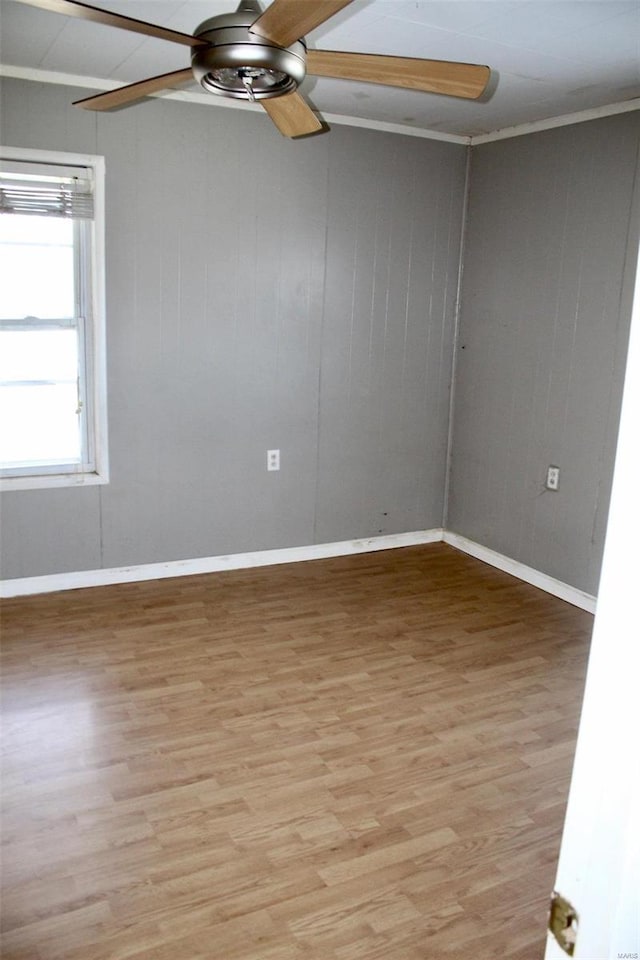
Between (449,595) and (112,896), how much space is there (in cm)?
238

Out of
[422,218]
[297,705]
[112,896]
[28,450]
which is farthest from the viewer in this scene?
[422,218]

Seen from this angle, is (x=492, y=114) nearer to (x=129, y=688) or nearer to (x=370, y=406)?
(x=370, y=406)

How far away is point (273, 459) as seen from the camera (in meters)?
4.15

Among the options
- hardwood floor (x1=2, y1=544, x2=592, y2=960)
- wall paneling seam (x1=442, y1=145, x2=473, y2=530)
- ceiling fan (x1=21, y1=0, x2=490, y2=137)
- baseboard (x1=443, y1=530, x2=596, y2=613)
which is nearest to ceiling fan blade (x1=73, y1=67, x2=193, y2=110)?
ceiling fan (x1=21, y1=0, x2=490, y2=137)

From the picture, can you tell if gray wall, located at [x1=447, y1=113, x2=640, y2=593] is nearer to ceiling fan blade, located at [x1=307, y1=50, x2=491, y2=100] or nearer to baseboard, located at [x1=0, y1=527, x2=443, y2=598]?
baseboard, located at [x1=0, y1=527, x2=443, y2=598]

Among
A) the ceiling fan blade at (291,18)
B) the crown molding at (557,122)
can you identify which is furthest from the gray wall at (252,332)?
the ceiling fan blade at (291,18)

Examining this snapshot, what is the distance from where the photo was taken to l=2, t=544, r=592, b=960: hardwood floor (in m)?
1.85

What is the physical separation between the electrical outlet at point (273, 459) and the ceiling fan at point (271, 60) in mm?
2107

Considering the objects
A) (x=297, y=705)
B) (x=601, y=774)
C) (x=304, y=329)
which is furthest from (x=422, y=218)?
(x=601, y=774)

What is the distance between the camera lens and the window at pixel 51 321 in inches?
134

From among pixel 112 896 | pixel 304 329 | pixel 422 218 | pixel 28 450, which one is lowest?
pixel 112 896

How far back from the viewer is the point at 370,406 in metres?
4.37

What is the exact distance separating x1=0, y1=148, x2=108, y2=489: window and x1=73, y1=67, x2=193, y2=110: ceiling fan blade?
1116 millimetres

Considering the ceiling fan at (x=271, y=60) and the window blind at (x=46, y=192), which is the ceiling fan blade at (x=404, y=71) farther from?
the window blind at (x=46, y=192)
